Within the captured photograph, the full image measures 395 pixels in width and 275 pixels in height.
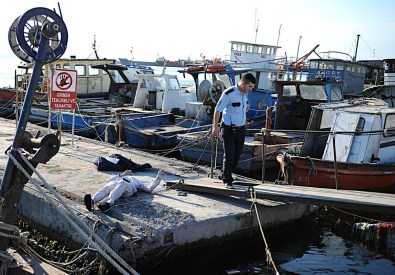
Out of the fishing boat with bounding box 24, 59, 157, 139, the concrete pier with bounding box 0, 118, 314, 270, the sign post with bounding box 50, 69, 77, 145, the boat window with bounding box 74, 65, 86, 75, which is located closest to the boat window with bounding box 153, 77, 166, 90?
the fishing boat with bounding box 24, 59, 157, 139

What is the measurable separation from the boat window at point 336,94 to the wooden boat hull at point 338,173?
5127 mm

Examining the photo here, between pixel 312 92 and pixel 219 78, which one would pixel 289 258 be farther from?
pixel 219 78

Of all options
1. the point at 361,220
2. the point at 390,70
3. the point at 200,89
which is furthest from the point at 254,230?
the point at 390,70

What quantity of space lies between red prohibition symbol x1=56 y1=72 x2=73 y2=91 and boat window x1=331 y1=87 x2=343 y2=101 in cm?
864

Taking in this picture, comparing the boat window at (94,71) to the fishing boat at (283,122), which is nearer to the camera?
the fishing boat at (283,122)

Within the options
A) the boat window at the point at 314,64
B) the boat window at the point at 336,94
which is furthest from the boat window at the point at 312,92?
the boat window at the point at 314,64

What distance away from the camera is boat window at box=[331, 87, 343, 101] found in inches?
606

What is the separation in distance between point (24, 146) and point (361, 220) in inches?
263

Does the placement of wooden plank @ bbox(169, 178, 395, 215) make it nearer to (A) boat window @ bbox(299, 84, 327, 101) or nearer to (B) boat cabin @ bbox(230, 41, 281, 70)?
(A) boat window @ bbox(299, 84, 327, 101)

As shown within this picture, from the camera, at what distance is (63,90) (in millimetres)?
11039

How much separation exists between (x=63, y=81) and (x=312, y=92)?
8283mm

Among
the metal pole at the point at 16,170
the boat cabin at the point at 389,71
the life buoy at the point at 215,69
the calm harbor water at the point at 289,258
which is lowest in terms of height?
the calm harbor water at the point at 289,258

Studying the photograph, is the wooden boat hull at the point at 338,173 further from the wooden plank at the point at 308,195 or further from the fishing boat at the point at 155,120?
the fishing boat at the point at 155,120

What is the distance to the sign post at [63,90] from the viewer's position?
10.9m
